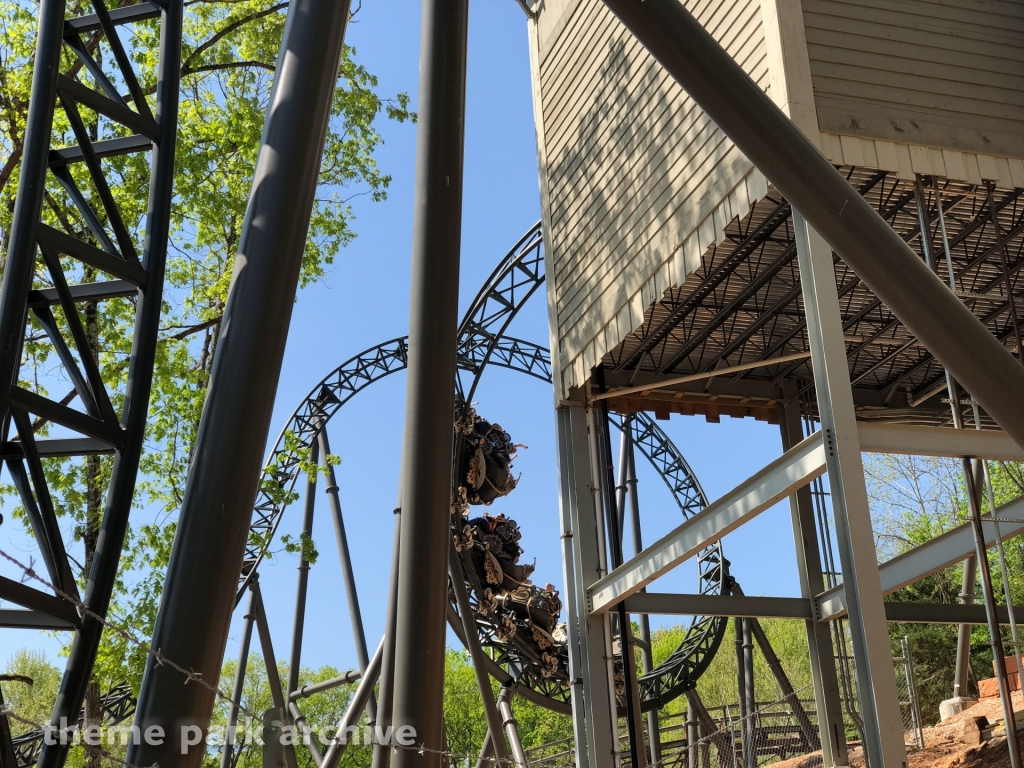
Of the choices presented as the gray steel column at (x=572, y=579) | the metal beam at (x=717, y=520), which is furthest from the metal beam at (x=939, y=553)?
the gray steel column at (x=572, y=579)

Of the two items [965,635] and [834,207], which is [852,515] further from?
[965,635]

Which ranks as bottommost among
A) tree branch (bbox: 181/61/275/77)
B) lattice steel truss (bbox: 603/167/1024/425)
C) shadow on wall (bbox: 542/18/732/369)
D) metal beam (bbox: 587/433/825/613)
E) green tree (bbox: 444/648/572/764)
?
metal beam (bbox: 587/433/825/613)

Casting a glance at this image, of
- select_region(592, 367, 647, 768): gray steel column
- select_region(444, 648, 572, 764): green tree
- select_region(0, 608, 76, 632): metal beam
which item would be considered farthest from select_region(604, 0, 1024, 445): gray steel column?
select_region(444, 648, 572, 764): green tree

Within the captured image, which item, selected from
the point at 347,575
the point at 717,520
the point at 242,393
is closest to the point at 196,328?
the point at 717,520

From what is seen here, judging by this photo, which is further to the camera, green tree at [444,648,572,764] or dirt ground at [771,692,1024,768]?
green tree at [444,648,572,764]

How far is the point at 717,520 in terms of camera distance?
8.30m

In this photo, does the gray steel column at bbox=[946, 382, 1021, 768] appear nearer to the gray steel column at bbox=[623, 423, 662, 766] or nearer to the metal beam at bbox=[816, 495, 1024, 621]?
the metal beam at bbox=[816, 495, 1024, 621]

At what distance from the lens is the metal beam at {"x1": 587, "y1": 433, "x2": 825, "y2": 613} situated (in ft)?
23.5

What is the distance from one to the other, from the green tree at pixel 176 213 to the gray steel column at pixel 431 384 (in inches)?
296

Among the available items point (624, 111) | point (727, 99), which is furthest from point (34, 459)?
point (624, 111)

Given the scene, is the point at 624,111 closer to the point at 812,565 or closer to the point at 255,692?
the point at 812,565

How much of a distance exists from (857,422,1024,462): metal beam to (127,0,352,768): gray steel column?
4.89 metres

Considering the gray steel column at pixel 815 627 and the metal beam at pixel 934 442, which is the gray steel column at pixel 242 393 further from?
the gray steel column at pixel 815 627

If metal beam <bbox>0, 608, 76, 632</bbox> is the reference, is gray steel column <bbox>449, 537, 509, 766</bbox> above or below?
above
